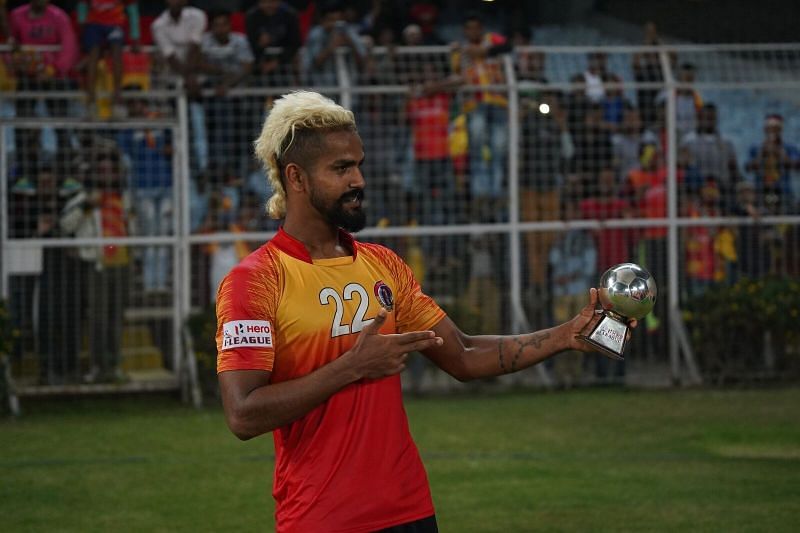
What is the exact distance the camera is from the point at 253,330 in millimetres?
4512

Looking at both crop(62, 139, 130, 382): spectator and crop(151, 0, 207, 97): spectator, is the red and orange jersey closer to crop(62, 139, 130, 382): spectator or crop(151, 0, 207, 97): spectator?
crop(62, 139, 130, 382): spectator

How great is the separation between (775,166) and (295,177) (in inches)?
477

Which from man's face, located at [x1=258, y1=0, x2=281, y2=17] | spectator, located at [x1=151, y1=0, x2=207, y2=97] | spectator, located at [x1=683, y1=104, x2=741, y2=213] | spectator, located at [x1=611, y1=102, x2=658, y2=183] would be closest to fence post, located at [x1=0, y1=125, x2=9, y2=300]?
spectator, located at [x1=151, y1=0, x2=207, y2=97]

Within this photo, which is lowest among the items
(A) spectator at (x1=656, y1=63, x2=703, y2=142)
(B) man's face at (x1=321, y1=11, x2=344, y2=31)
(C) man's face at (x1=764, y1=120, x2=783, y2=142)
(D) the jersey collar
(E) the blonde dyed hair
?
(D) the jersey collar

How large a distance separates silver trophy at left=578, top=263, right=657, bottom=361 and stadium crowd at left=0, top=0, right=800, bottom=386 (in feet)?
33.2

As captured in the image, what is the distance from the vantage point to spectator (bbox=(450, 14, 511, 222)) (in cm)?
1517

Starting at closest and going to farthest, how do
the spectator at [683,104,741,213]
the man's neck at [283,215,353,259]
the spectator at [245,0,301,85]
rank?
1. the man's neck at [283,215,353,259]
2. the spectator at [245,0,301,85]
3. the spectator at [683,104,741,213]

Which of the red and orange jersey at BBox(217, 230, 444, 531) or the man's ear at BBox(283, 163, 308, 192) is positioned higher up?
the man's ear at BBox(283, 163, 308, 192)

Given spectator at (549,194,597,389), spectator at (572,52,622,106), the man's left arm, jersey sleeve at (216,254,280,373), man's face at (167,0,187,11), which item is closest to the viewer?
jersey sleeve at (216,254,280,373)

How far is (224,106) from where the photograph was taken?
14594mm

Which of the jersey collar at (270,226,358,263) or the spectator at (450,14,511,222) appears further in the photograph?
the spectator at (450,14,511,222)

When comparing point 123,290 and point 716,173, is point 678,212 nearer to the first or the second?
point 716,173

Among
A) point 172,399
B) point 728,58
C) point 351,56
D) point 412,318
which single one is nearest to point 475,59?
point 351,56

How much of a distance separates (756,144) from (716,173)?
3.69ft
